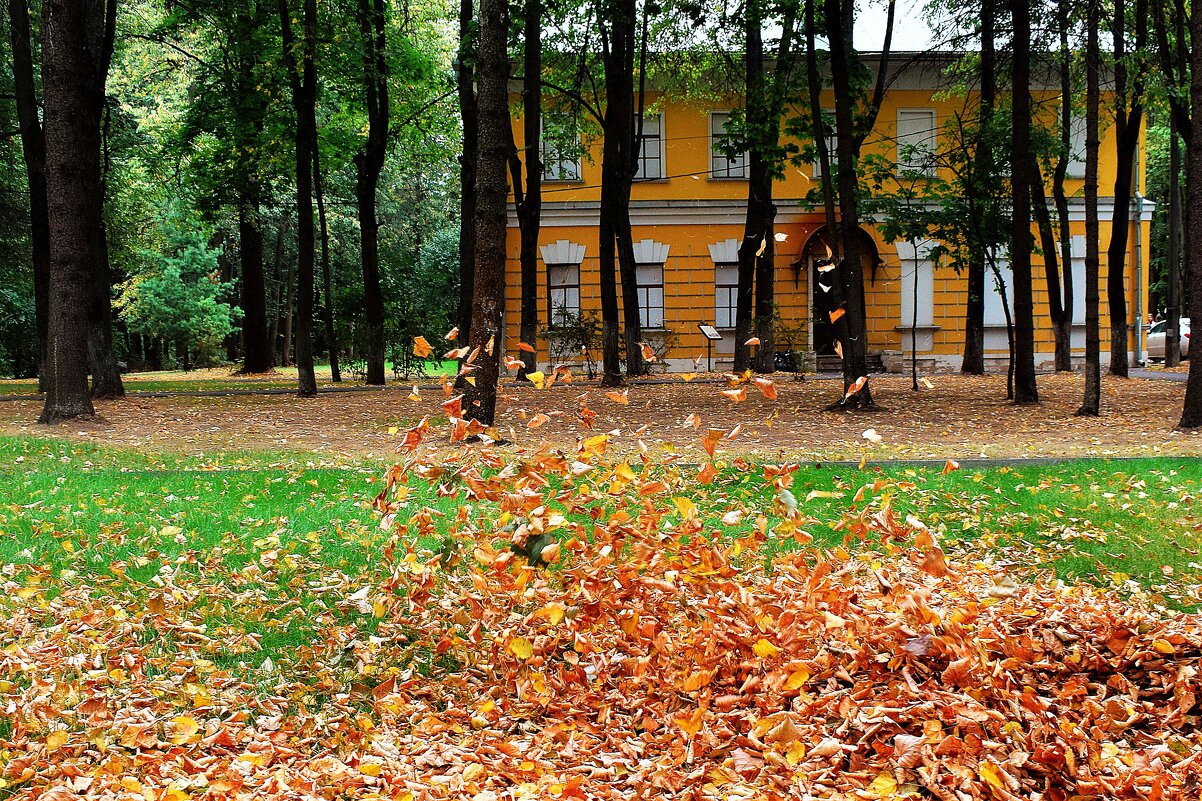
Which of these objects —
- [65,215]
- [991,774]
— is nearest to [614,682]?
[991,774]

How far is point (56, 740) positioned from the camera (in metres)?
3.35

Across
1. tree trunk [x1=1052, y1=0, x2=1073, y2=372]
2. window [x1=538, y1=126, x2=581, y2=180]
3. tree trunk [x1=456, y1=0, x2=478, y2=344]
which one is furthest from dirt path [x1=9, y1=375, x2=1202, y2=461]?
window [x1=538, y1=126, x2=581, y2=180]

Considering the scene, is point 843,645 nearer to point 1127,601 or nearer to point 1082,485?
point 1127,601

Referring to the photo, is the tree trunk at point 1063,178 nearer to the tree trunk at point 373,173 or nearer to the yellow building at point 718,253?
the yellow building at point 718,253

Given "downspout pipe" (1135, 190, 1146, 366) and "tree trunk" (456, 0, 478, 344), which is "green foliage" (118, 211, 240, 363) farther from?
"downspout pipe" (1135, 190, 1146, 366)

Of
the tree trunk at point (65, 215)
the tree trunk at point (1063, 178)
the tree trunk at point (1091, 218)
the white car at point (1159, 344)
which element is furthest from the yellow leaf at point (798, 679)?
the white car at point (1159, 344)

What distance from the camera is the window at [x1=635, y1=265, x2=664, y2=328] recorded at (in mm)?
26641

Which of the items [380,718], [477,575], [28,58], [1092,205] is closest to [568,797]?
[380,718]

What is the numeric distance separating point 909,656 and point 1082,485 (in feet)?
15.5

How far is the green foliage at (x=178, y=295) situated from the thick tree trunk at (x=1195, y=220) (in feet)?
90.9

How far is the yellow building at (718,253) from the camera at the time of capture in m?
26.2

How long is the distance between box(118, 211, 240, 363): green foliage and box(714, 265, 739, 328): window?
16.4 m

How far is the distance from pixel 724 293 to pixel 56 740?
24.3 metres

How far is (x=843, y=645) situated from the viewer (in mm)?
3941
